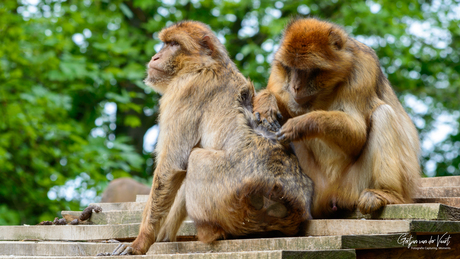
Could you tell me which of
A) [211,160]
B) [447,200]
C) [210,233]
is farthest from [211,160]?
[447,200]

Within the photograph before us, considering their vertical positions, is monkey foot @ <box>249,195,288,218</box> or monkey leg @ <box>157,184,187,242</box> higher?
monkey foot @ <box>249,195,288,218</box>

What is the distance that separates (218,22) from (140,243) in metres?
9.96

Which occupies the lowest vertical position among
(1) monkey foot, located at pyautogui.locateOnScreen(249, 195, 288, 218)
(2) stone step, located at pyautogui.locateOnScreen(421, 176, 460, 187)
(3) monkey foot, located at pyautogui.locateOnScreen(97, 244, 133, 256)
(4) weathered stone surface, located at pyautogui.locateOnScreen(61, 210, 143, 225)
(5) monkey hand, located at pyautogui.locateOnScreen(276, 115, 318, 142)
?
(4) weathered stone surface, located at pyautogui.locateOnScreen(61, 210, 143, 225)

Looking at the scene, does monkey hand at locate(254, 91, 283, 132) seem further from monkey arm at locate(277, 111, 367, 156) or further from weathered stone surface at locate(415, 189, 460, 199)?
weathered stone surface at locate(415, 189, 460, 199)

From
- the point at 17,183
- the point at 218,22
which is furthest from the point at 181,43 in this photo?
the point at 218,22

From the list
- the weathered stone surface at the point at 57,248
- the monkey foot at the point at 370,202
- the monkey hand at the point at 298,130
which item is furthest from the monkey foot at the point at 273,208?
the weathered stone surface at the point at 57,248

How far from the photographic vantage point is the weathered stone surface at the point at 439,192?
446cm

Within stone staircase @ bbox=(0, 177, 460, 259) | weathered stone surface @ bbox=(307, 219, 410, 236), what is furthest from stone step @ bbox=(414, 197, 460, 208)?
weathered stone surface @ bbox=(307, 219, 410, 236)

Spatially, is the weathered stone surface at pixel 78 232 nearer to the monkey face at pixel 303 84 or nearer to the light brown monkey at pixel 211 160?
the light brown monkey at pixel 211 160

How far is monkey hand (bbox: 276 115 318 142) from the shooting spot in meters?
3.70

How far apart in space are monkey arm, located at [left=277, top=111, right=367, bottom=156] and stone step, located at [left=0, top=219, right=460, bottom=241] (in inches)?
25.5

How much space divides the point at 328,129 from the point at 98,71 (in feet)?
22.2

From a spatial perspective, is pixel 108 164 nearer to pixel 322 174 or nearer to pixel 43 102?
pixel 43 102

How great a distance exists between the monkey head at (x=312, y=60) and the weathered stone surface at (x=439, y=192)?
135 cm
